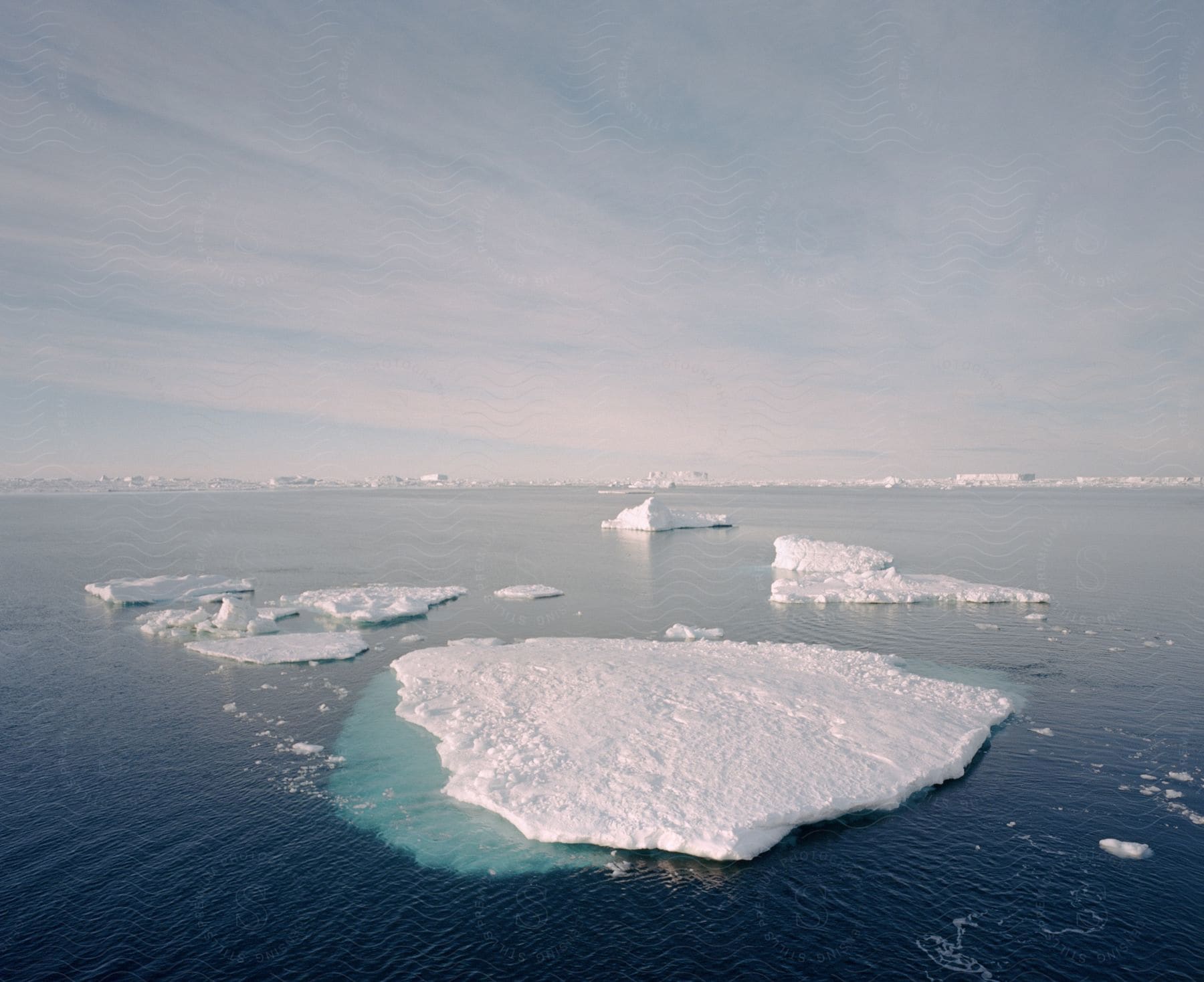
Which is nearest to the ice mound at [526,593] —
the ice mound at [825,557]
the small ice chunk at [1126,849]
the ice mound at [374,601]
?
the ice mound at [374,601]

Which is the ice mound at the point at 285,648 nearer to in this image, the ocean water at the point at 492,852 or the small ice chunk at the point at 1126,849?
the ocean water at the point at 492,852

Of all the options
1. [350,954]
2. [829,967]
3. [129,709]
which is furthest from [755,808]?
[129,709]

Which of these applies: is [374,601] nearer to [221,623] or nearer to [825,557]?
[221,623]

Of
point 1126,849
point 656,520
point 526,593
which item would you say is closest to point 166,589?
point 526,593

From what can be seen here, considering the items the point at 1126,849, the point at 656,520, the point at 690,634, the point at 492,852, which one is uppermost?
the point at 656,520

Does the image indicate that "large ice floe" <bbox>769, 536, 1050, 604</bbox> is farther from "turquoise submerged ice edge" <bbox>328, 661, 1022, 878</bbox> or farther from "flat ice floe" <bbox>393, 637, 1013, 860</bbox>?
"turquoise submerged ice edge" <bbox>328, 661, 1022, 878</bbox>

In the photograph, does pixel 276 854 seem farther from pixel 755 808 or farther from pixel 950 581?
pixel 950 581
